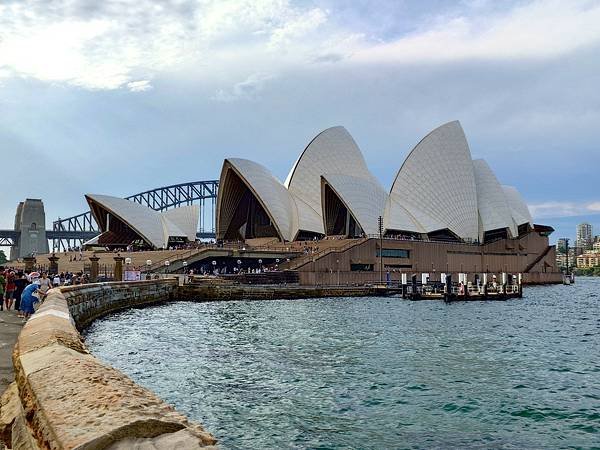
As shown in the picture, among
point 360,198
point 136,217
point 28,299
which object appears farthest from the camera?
point 136,217

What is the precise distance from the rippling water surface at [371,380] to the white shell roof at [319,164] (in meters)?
50.0

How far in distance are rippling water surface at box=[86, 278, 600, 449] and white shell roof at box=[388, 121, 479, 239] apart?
1721 inches

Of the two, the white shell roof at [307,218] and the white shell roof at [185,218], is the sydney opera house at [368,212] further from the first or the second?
the white shell roof at [185,218]

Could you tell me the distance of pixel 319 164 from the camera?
7212 cm

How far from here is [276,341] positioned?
56.5ft

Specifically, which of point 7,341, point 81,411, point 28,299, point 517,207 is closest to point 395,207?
point 517,207

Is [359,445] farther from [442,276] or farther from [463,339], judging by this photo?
[442,276]

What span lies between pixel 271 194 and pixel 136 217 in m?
16.5

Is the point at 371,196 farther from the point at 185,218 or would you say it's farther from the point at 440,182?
the point at 185,218

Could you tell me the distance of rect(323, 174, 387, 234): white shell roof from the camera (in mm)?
63531

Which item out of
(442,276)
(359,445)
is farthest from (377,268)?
(359,445)

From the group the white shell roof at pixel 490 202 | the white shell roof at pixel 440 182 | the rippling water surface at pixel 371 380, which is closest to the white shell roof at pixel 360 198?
the white shell roof at pixel 440 182

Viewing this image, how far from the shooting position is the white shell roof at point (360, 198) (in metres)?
63.5

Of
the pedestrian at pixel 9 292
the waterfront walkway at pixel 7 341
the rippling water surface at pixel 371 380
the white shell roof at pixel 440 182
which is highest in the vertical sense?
the white shell roof at pixel 440 182
